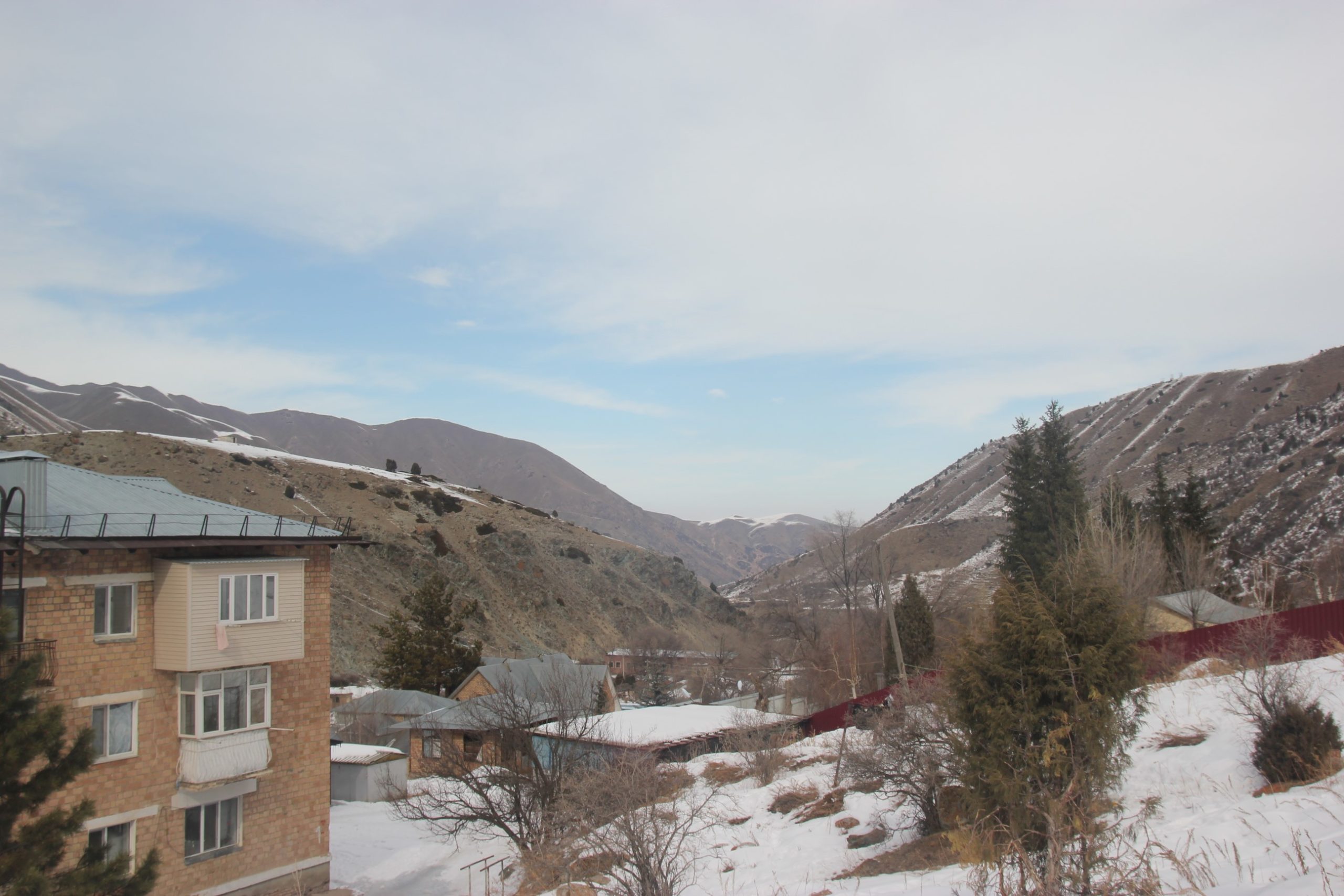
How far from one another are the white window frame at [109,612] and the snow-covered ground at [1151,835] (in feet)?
35.1

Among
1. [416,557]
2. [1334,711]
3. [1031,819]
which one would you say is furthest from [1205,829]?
[416,557]

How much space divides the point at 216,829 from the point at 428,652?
105ft

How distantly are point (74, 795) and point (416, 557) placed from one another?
59.4 meters

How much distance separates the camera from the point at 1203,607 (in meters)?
37.4

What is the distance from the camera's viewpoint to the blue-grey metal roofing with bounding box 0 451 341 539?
18031mm

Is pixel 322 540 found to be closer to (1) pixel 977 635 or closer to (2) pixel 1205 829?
(1) pixel 977 635

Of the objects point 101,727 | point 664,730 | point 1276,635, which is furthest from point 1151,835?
point 664,730

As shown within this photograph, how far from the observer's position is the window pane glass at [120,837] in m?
17.8

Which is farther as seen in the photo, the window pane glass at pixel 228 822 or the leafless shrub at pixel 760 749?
the leafless shrub at pixel 760 749

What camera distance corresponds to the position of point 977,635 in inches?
530

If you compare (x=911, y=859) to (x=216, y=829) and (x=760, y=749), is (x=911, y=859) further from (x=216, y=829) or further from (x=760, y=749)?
(x=216, y=829)

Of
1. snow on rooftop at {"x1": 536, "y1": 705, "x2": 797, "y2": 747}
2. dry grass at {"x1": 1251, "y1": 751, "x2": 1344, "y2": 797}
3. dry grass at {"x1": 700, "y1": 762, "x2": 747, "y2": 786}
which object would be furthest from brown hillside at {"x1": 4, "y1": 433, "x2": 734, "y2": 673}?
dry grass at {"x1": 1251, "y1": 751, "x2": 1344, "y2": 797}

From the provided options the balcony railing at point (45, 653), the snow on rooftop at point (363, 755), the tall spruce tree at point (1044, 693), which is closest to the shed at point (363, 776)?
the snow on rooftop at point (363, 755)

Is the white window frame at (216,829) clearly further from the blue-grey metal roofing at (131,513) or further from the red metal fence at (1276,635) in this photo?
the red metal fence at (1276,635)
